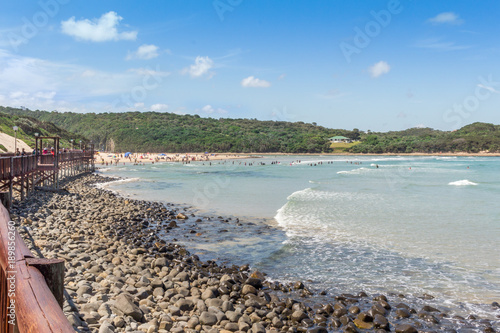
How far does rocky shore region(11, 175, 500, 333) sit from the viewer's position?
6363mm

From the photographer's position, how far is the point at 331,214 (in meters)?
19.2

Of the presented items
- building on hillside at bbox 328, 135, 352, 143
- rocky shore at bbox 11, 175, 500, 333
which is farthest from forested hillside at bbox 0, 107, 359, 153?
rocky shore at bbox 11, 175, 500, 333

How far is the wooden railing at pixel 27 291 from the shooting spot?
1.35 m

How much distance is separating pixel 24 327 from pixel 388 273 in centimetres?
1018

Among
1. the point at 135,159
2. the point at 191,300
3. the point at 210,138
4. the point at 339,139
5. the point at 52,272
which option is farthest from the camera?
the point at 339,139

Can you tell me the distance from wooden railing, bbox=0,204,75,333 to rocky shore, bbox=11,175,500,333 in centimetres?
403

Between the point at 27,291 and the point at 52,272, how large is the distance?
294mm

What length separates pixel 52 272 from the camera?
1.79 metres

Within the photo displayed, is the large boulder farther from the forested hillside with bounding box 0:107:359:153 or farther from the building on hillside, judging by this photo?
the building on hillside

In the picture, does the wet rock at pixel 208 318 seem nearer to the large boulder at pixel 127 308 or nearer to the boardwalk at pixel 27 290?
the large boulder at pixel 127 308

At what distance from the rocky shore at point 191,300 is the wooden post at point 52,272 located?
167 inches

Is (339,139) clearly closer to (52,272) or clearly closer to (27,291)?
(52,272)

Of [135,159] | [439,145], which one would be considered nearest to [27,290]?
[135,159]

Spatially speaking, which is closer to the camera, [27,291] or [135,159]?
[27,291]
